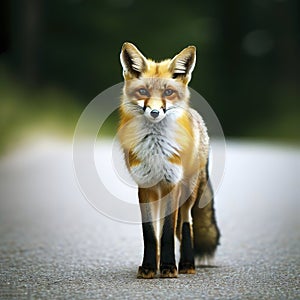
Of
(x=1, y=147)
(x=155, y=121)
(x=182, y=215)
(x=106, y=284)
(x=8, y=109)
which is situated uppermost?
(x=8, y=109)

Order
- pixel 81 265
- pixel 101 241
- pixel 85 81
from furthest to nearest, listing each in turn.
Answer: pixel 85 81 → pixel 101 241 → pixel 81 265

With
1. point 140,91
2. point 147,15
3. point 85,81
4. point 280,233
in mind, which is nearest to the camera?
point 140,91

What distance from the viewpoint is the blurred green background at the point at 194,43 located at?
2636 centimetres

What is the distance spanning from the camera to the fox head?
16.1 feet

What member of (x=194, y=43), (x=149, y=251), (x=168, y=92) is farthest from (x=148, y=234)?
(x=194, y=43)

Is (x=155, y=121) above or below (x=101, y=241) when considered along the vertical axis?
above

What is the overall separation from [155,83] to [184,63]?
0.74ft

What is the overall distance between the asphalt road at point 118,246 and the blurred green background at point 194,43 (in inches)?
534

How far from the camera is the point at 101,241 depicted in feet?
23.3

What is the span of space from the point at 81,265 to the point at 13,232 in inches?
72.4

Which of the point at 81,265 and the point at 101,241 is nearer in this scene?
the point at 81,265

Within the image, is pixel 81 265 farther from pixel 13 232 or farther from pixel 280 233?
pixel 280 233

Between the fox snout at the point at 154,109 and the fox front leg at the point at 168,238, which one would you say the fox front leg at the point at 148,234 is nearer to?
the fox front leg at the point at 168,238

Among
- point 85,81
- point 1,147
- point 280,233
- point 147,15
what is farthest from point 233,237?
point 147,15
